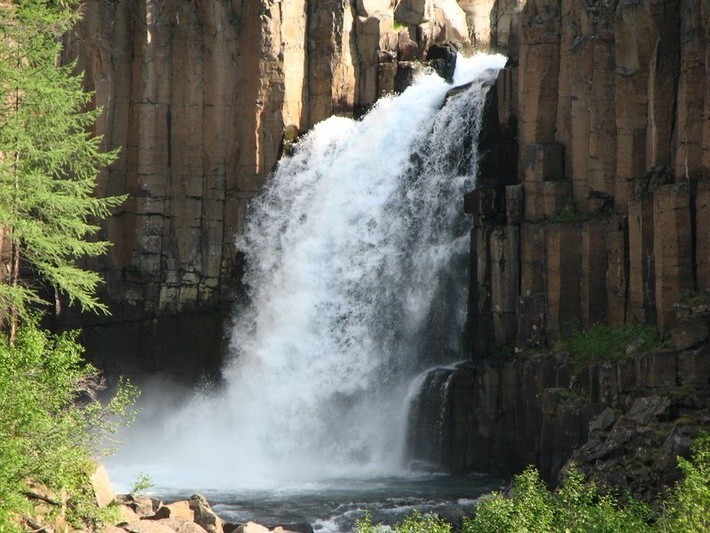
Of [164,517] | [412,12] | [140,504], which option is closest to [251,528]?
[164,517]

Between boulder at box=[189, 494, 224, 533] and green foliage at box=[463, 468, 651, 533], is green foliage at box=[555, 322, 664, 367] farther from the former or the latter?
boulder at box=[189, 494, 224, 533]

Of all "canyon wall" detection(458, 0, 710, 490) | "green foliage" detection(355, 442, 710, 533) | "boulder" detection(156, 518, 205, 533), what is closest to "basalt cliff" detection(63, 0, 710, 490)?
"canyon wall" detection(458, 0, 710, 490)

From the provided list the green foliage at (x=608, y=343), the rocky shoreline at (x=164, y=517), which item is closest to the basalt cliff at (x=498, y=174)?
the green foliage at (x=608, y=343)

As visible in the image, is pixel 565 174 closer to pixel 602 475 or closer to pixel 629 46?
pixel 629 46

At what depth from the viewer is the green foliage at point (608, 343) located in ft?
139

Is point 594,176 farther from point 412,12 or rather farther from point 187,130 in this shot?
point 187,130

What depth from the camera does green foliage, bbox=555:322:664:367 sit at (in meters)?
42.5

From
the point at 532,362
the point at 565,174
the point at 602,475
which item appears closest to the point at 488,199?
the point at 565,174

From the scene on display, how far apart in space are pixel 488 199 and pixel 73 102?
16.4 metres

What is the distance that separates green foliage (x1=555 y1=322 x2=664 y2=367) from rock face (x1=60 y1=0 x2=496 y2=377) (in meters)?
16.6

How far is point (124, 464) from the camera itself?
2110 inches

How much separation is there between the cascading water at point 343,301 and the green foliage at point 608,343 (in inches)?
252

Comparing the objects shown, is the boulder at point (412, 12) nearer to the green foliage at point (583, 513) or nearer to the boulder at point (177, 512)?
the boulder at point (177, 512)

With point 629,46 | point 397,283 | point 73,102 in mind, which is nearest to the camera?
point 73,102
